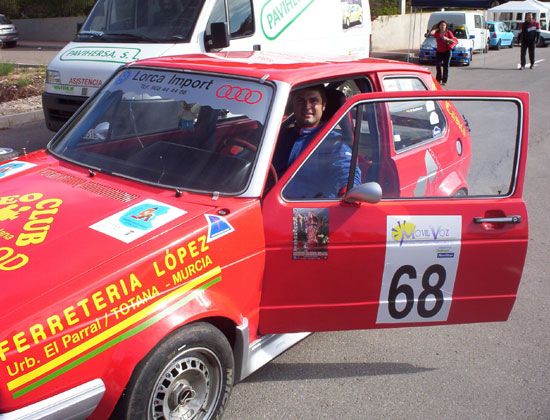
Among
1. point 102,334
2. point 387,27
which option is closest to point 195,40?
point 102,334

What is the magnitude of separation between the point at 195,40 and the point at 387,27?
2530cm

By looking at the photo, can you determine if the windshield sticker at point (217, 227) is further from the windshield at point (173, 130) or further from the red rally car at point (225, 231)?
the windshield at point (173, 130)

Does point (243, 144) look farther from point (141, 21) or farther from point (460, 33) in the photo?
point (460, 33)

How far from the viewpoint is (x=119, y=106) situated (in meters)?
3.72

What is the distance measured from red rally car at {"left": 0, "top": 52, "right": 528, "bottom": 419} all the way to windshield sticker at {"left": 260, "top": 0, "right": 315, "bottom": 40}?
458 centimetres

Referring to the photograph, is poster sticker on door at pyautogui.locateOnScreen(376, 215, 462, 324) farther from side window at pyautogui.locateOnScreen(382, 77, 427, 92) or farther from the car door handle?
side window at pyautogui.locateOnScreen(382, 77, 427, 92)

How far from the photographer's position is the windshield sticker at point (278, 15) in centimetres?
823

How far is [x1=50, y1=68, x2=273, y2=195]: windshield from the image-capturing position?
123 inches

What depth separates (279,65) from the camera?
3.54 metres

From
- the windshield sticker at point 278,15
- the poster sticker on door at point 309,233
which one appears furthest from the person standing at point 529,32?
the poster sticker on door at point 309,233

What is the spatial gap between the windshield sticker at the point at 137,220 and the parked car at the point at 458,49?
22.0m

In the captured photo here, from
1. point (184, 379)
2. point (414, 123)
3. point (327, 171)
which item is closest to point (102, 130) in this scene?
point (327, 171)

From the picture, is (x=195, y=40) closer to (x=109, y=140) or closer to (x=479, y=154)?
(x=109, y=140)

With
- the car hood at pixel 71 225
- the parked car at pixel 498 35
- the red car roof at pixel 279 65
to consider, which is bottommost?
the parked car at pixel 498 35
